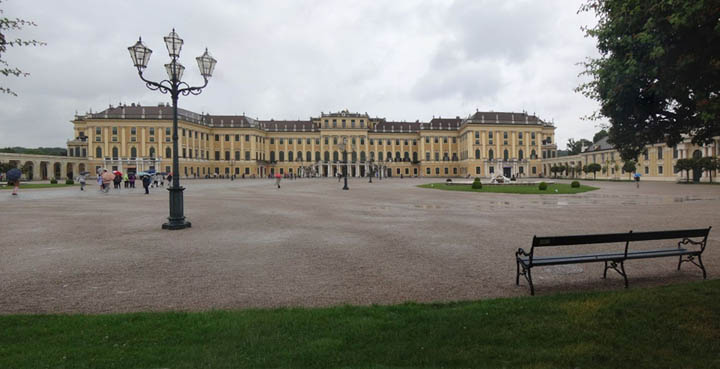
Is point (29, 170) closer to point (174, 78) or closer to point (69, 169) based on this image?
point (69, 169)

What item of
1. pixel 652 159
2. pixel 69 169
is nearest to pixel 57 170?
pixel 69 169

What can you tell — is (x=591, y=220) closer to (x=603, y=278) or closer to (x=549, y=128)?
(x=603, y=278)

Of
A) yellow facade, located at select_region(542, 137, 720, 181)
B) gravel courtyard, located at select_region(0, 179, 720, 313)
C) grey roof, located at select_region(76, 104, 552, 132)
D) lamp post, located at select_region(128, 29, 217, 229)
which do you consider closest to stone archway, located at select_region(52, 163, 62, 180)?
grey roof, located at select_region(76, 104, 552, 132)

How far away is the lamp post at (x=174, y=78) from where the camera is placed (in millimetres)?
10258

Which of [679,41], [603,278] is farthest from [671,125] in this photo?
[603,278]

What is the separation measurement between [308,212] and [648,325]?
12.0 meters

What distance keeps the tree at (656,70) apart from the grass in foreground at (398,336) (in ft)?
11.8

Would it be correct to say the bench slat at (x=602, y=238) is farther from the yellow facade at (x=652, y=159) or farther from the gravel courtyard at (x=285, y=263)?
the yellow facade at (x=652, y=159)

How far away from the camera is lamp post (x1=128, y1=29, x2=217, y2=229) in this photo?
404 inches

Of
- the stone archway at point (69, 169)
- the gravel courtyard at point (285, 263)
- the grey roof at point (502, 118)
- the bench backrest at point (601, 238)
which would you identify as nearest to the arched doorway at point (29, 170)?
the stone archway at point (69, 169)

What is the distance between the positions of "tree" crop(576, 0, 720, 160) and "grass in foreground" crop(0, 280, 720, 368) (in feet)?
11.8

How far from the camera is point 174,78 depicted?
A: 35.4ft

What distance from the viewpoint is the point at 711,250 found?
23.4 feet

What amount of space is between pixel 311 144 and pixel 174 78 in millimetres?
81912
